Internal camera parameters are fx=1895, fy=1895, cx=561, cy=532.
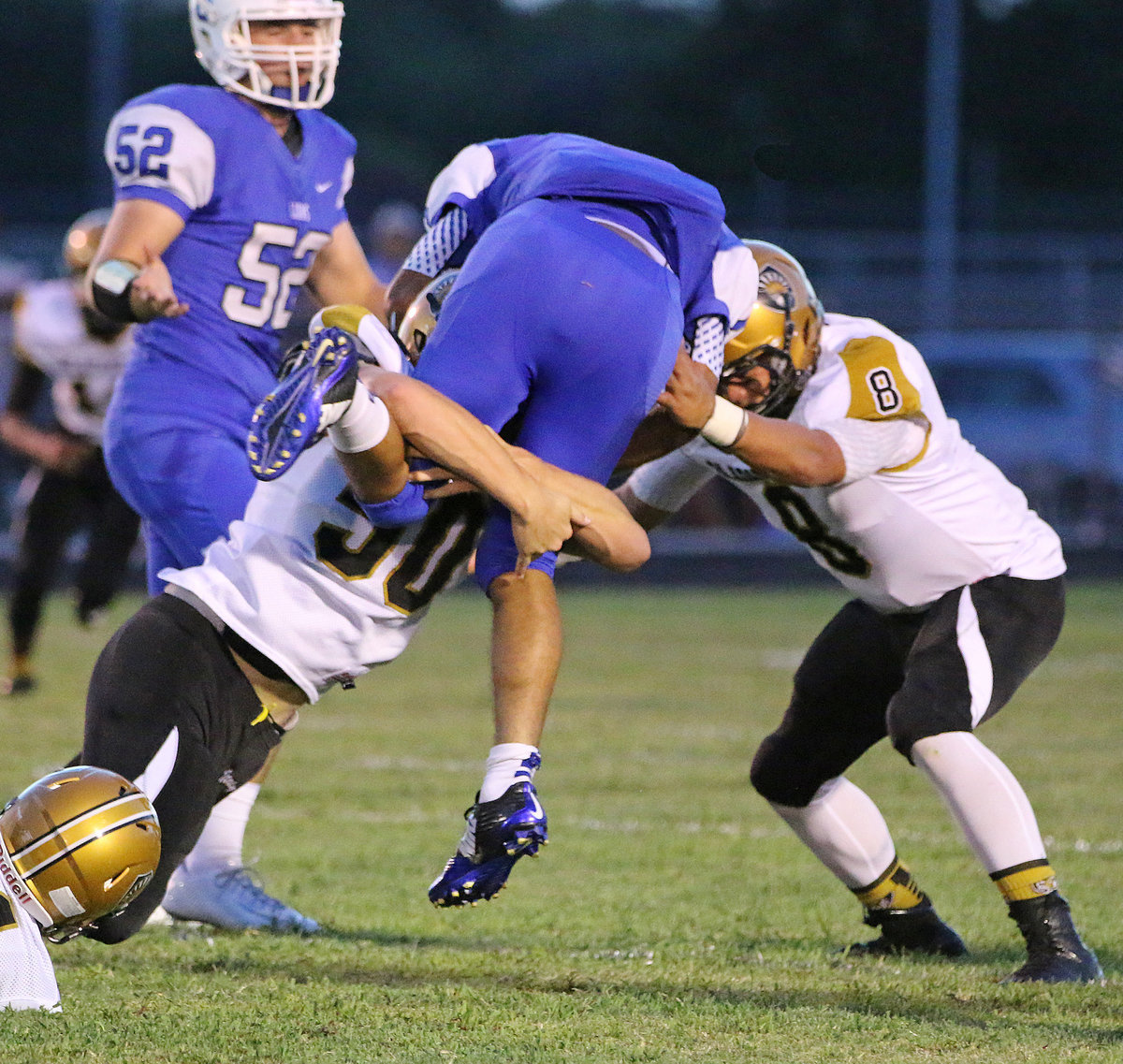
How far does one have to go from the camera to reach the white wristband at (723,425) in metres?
3.67

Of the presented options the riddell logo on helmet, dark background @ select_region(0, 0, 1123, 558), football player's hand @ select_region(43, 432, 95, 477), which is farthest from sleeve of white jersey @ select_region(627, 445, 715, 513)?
dark background @ select_region(0, 0, 1123, 558)

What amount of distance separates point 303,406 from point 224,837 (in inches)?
58.7

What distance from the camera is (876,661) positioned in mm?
4113

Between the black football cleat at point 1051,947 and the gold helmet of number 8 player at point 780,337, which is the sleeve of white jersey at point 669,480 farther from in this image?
the black football cleat at point 1051,947

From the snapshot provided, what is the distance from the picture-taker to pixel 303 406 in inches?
121

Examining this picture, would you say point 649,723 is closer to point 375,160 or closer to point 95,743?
point 95,743

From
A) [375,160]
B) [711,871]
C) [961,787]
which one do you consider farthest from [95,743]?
[375,160]

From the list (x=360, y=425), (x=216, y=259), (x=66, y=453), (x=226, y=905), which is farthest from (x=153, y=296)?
(x=66, y=453)

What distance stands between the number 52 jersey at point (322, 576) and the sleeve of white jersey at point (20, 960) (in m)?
0.62

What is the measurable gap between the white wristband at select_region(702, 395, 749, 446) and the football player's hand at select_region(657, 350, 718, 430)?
0.02m

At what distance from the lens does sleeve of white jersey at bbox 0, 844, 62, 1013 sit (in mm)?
3166

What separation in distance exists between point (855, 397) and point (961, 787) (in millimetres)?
818

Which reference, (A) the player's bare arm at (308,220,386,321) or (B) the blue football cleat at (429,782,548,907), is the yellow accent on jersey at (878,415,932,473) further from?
(A) the player's bare arm at (308,220,386,321)

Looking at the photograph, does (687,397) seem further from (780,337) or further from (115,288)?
(115,288)
